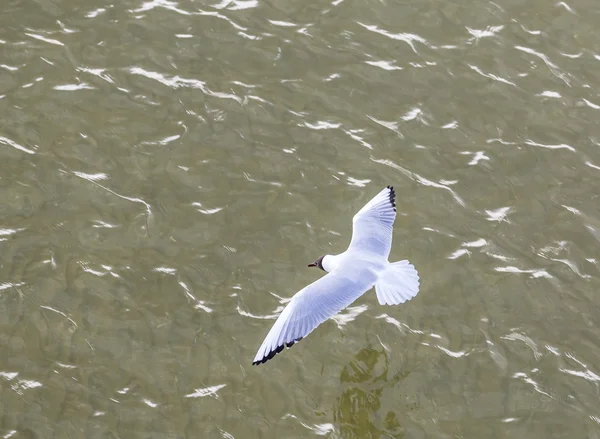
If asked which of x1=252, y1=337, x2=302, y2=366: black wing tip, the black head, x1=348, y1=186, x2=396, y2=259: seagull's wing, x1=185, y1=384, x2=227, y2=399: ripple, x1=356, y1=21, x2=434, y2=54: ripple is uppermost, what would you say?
x1=356, y1=21, x2=434, y2=54: ripple

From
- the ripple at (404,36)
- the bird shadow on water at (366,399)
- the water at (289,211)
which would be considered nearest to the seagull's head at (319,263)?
the water at (289,211)

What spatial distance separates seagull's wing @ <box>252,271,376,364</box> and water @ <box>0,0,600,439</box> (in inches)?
22.2

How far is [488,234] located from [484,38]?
2.98 meters

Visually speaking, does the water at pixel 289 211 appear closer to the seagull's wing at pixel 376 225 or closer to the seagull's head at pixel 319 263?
the seagull's head at pixel 319 263

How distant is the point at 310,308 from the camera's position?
699cm

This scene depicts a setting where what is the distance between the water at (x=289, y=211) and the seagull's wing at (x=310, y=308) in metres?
0.56

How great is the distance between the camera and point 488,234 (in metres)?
8.30

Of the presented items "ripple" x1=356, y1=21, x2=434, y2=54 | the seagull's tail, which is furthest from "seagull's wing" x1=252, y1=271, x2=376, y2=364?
"ripple" x1=356, y1=21, x2=434, y2=54

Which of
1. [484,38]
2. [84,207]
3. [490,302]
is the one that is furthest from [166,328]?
[484,38]

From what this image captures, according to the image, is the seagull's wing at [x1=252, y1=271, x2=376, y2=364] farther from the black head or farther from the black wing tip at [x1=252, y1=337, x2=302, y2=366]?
the black head

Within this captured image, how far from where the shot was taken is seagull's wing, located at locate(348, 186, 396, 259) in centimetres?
755

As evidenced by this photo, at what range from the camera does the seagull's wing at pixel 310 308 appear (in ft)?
22.5

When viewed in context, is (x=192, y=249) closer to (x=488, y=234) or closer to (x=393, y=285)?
(x=393, y=285)

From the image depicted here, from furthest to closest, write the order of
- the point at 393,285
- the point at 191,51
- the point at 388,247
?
the point at 191,51, the point at 388,247, the point at 393,285
